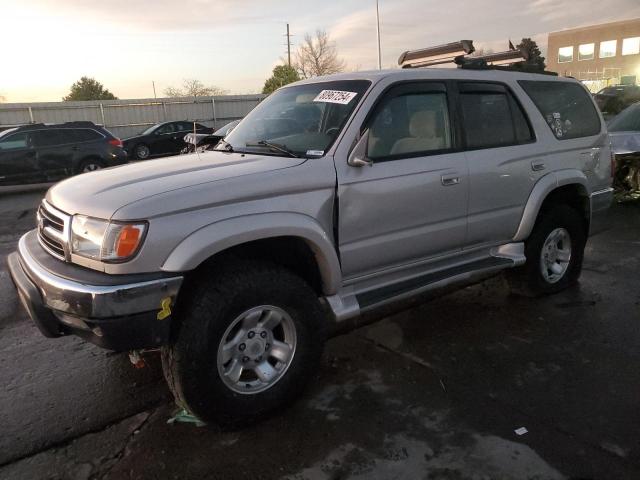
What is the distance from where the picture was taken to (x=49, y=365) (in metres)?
3.60

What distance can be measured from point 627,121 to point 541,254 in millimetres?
5807

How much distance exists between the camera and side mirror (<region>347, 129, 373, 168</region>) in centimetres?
305

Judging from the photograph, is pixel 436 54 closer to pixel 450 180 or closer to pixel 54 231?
pixel 450 180

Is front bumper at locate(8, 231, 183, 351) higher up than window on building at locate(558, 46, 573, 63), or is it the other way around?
window on building at locate(558, 46, 573, 63)

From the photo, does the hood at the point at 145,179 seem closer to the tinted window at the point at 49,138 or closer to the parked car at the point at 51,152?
the parked car at the point at 51,152

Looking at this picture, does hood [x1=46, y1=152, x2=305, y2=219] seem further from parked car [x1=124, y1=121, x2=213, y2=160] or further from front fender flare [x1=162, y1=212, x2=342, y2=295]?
parked car [x1=124, y1=121, x2=213, y2=160]

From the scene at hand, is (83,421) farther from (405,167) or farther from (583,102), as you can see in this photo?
(583,102)

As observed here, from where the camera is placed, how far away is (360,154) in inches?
122

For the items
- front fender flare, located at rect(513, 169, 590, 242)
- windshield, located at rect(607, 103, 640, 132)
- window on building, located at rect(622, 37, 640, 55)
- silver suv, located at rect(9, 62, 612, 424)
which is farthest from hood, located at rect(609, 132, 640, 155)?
window on building, located at rect(622, 37, 640, 55)

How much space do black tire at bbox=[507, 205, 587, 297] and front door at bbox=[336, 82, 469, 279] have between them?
1.00 m

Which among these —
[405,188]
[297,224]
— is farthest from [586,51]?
[297,224]

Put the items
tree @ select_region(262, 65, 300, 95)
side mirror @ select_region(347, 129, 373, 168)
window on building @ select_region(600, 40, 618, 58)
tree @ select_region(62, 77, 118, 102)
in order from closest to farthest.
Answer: side mirror @ select_region(347, 129, 373, 168)
tree @ select_region(262, 65, 300, 95)
tree @ select_region(62, 77, 118, 102)
window on building @ select_region(600, 40, 618, 58)

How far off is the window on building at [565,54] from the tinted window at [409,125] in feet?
219

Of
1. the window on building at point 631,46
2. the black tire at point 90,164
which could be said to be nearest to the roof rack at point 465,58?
the black tire at point 90,164
